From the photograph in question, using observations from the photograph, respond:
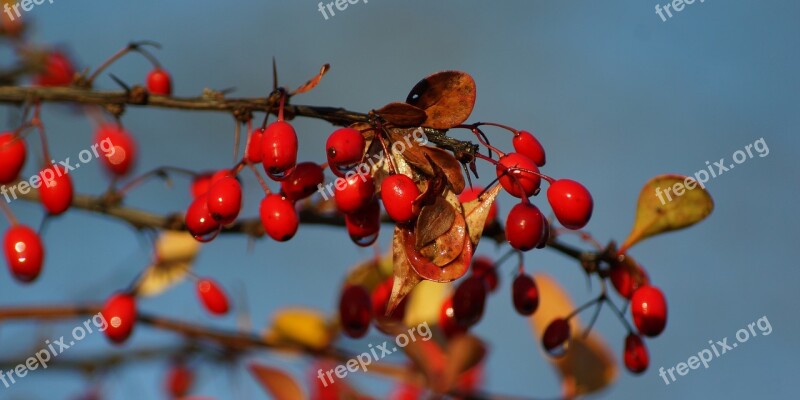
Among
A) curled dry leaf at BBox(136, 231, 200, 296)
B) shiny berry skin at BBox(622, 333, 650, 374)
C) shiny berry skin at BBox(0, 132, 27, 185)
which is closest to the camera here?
shiny berry skin at BBox(0, 132, 27, 185)

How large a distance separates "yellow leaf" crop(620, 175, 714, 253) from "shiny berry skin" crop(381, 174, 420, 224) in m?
0.41

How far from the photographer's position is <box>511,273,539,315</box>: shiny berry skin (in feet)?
3.72

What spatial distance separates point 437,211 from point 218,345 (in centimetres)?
76

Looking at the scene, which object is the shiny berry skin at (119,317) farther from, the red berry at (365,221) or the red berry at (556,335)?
the red berry at (556,335)

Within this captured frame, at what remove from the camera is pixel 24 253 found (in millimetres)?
1148

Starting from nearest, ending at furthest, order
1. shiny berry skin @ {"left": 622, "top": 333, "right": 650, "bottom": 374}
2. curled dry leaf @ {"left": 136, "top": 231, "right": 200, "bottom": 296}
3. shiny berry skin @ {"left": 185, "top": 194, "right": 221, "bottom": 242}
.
A: 1. shiny berry skin @ {"left": 185, "top": 194, "right": 221, "bottom": 242}
2. shiny berry skin @ {"left": 622, "top": 333, "right": 650, "bottom": 374}
3. curled dry leaf @ {"left": 136, "top": 231, "right": 200, "bottom": 296}

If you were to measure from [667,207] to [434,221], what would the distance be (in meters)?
0.41

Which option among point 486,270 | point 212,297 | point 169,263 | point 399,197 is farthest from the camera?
point 169,263

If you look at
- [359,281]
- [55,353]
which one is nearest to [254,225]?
[359,281]

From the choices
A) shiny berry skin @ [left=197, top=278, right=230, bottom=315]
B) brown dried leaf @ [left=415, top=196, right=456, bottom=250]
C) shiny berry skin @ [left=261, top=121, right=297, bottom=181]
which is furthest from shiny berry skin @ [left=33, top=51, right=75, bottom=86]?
brown dried leaf @ [left=415, top=196, right=456, bottom=250]

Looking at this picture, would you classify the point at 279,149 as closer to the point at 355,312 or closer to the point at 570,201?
the point at 570,201

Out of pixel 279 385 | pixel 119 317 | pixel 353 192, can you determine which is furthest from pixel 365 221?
pixel 279 385

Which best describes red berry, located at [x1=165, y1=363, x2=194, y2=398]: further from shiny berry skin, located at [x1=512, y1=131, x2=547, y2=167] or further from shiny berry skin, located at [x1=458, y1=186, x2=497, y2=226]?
shiny berry skin, located at [x1=512, y1=131, x2=547, y2=167]

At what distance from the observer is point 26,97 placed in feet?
3.18
